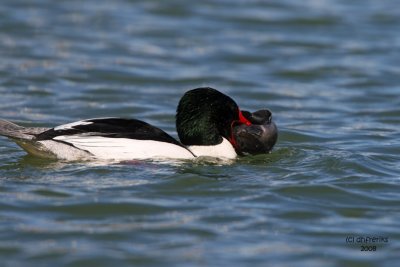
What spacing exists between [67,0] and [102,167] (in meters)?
12.1

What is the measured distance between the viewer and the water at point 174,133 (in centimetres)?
859

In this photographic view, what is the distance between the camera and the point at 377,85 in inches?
661

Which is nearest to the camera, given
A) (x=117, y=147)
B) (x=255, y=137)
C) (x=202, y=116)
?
(x=117, y=147)

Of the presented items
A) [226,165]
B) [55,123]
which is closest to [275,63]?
[55,123]

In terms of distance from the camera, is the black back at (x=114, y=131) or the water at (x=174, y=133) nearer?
the water at (x=174, y=133)

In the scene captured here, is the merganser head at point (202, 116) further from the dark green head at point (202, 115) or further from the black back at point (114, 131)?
the black back at point (114, 131)

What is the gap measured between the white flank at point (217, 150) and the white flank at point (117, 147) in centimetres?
55

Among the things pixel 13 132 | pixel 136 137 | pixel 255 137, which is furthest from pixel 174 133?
pixel 13 132

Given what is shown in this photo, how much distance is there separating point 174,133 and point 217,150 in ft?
8.27

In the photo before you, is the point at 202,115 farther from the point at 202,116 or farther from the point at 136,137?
the point at 136,137

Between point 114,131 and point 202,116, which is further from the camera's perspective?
point 202,116

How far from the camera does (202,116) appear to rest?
11.1 metres

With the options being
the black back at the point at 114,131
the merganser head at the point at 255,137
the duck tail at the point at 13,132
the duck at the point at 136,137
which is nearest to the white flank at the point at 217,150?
the duck at the point at 136,137

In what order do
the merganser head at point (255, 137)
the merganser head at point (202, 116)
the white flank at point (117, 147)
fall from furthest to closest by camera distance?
the merganser head at point (255, 137), the merganser head at point (202, 116), the white flank at point (117, 147)
